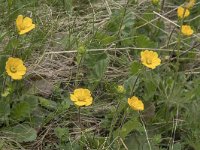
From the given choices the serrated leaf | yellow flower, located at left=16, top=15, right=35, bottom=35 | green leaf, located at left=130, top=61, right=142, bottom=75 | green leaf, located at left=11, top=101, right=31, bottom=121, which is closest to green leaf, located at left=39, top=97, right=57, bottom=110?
green leaf, located at left=11, top=101, right=31, bottom=121

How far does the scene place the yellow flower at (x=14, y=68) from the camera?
6.19 feet

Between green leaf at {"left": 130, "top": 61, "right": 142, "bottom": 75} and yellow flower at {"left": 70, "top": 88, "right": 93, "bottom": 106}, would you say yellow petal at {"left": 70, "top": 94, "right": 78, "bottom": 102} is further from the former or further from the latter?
green leaf at {"left": 130, "top": 61, "right": 142, "bottom": 75}

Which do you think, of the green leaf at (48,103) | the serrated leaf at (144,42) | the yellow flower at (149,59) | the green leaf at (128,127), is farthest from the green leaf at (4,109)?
the serrated leaf at (144,42)

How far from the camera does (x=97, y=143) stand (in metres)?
1.92

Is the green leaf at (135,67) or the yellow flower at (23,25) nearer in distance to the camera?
the yellow flower at (23,25)

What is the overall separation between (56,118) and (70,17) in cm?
68

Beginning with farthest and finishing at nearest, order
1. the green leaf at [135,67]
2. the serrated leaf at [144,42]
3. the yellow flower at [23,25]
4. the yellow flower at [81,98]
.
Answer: the serrated leaf at [144,42] → the green leaf at [135,67] → the yellow flower at [23,25] → the yellow flower at [81,98]

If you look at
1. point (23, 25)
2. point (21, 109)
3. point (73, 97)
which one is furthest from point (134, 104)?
point (23, 25)

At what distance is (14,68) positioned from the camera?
1.91 m

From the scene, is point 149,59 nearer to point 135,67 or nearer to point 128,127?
point 135,67

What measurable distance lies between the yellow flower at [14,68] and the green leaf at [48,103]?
15 centimetres

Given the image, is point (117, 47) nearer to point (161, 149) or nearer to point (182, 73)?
point (182, 73)

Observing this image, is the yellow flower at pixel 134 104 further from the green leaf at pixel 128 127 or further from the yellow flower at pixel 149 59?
the yellow flower at pixel 149 59

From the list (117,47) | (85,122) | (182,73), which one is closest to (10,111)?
(85,122)
